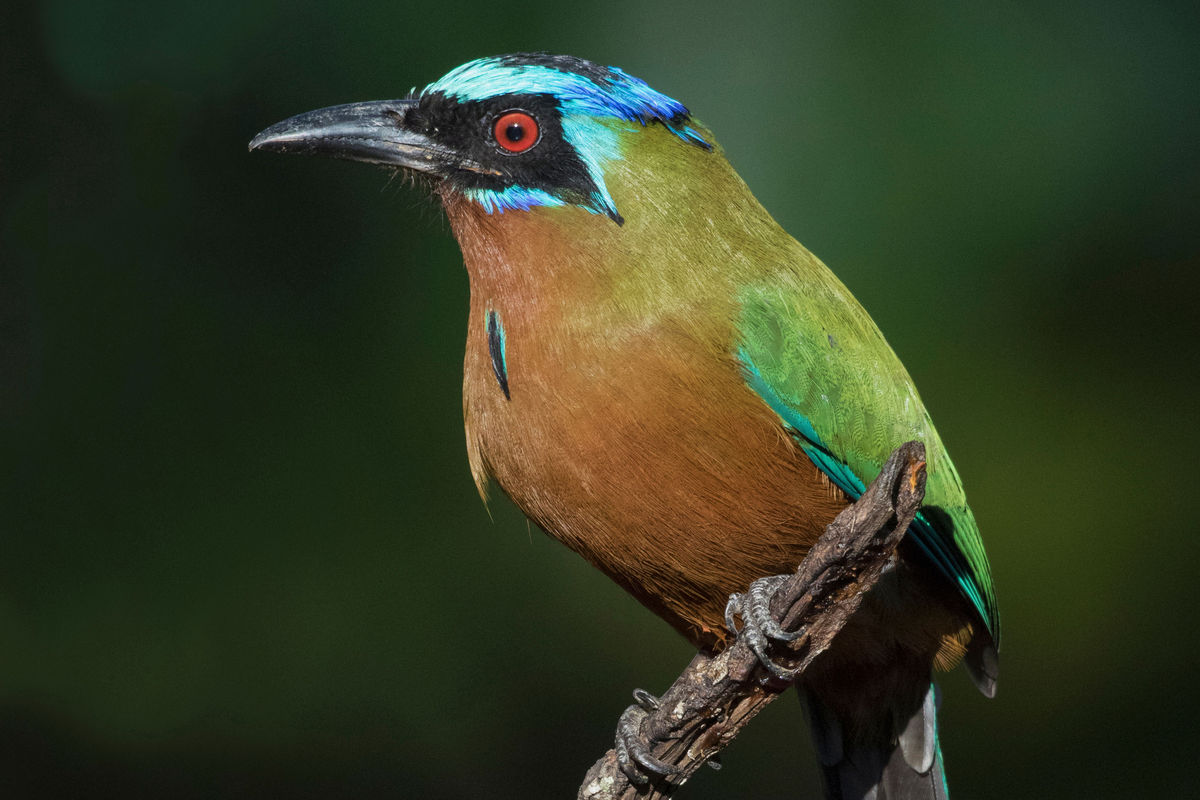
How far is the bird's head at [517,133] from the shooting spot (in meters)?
3.60

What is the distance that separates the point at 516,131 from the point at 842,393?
1232 millimetres

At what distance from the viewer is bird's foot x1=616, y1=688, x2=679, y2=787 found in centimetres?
353

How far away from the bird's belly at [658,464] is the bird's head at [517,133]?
1.69 feet

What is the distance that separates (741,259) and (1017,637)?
3.87 m

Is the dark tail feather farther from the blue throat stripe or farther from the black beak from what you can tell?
the black beak

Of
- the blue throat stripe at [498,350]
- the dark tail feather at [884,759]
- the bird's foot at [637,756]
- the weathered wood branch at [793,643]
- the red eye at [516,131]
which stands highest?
the red eye at [516,131]

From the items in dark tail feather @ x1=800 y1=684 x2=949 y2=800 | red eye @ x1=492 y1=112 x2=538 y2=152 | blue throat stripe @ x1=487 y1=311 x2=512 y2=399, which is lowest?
dark tail feather @ x1=800 y1=684 x2=949 y2=800

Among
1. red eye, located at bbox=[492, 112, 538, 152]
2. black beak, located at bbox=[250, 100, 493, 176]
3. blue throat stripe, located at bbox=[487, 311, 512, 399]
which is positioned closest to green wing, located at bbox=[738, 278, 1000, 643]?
blue throat stripe, located at bbox=[487, 311, 512, 399]

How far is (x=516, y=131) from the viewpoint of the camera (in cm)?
365

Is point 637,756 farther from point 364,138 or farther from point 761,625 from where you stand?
point 364,138

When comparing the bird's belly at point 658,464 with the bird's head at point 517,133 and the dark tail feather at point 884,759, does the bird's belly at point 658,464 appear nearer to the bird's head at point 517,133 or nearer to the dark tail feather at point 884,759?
the bird's head at point 517,133

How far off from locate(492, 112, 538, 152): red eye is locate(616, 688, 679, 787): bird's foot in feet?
5.52

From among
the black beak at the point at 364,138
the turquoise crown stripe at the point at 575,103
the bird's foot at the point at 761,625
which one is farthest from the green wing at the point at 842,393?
the black beak at the point at 364,138

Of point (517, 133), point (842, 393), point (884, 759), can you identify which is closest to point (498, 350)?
point (517, 133)
